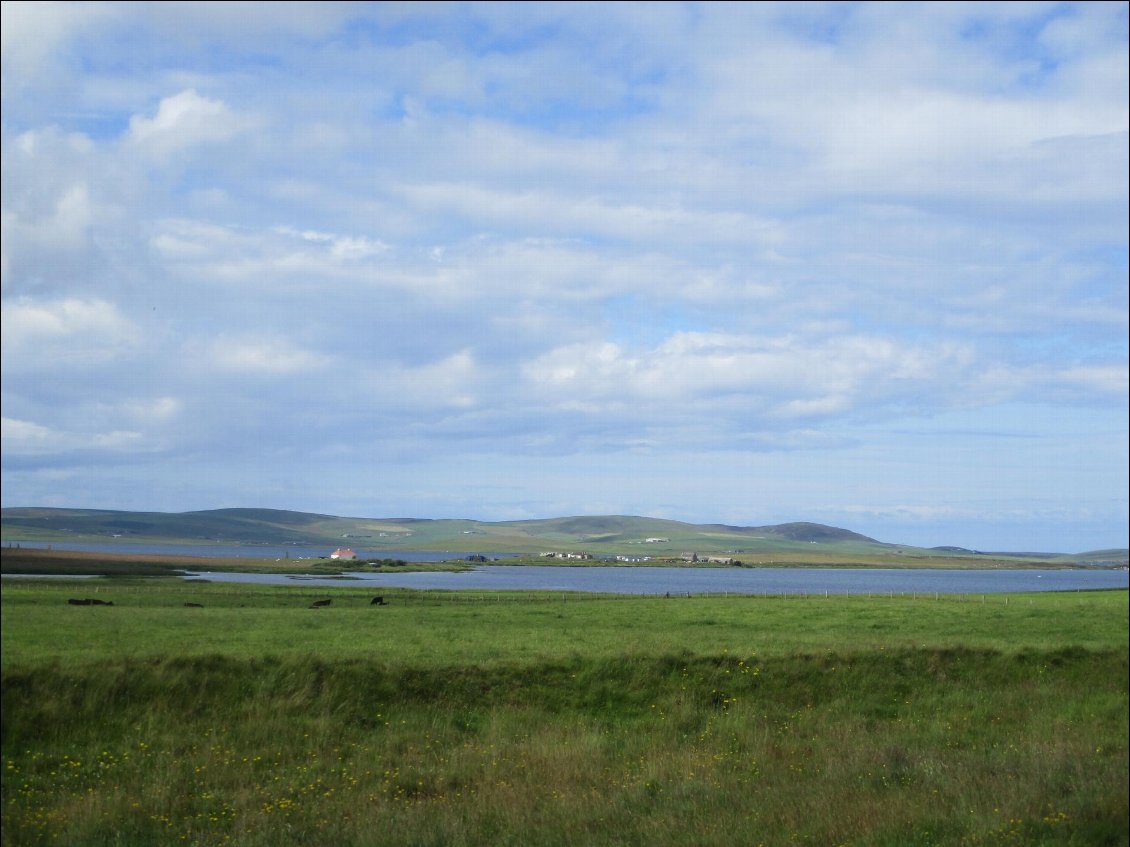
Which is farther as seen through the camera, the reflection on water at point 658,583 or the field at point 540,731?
the reflection on water at point 658,583

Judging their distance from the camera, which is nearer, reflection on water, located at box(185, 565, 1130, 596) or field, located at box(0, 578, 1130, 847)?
field, located at box(0, 578, 1130, 847)

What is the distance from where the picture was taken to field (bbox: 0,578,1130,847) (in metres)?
10.8

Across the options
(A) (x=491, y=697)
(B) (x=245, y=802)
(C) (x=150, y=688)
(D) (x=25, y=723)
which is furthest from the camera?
(A) (x=491, y=697)

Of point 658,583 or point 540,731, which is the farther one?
point 658,583

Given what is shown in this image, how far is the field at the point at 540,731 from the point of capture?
1075 centimetres

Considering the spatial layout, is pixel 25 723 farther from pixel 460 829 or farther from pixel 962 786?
pixel 962 786

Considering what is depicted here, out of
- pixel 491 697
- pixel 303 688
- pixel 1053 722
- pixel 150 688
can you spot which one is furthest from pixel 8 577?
pixel 1053 722

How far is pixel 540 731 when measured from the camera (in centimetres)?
1809

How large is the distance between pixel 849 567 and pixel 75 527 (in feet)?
547

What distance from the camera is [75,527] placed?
34.9 metres

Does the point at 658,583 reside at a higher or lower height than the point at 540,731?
lower

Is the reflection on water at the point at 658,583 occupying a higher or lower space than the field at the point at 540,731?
lower

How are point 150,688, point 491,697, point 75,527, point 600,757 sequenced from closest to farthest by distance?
point 600,757 < point 150,688 < point 491,697 < point 75,527

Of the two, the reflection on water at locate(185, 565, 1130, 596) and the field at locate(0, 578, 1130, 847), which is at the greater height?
the field at locate(0, 578, 1130, 847)
